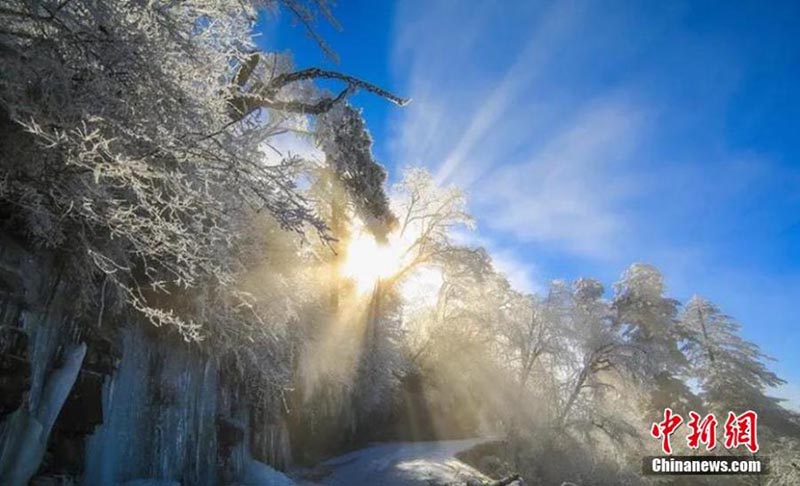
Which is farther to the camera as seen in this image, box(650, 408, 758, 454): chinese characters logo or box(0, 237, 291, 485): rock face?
box(650, 408, 758, 454): chinese characters logo

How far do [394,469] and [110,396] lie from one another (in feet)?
28.1

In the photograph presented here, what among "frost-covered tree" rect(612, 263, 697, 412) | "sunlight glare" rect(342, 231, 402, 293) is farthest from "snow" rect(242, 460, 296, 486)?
"frost-covered tree" rect(612, 263, 697, 412)

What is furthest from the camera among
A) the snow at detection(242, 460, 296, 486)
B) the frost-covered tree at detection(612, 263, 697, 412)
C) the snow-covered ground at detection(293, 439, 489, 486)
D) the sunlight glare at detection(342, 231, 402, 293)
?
the frost-covered tree at detection(612, 263, 697, 412)

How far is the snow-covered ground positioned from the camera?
1146 centimetres

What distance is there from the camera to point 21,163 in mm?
3854

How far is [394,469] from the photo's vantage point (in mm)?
12539

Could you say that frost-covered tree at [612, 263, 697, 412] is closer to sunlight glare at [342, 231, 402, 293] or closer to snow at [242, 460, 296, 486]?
sunlight glare at [342, 231, 402, 293]

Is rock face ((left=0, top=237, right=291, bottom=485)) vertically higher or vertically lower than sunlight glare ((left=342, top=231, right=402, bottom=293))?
lower

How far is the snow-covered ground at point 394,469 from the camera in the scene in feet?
37.6

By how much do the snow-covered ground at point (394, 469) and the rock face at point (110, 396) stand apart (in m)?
3.61

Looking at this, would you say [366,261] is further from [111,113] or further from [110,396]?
[111,113]

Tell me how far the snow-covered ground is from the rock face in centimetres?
361

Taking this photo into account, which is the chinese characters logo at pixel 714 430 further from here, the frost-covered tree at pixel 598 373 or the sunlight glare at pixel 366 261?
the sunlight glare at pixel 366 261

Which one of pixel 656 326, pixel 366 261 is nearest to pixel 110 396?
pixel 366 261
